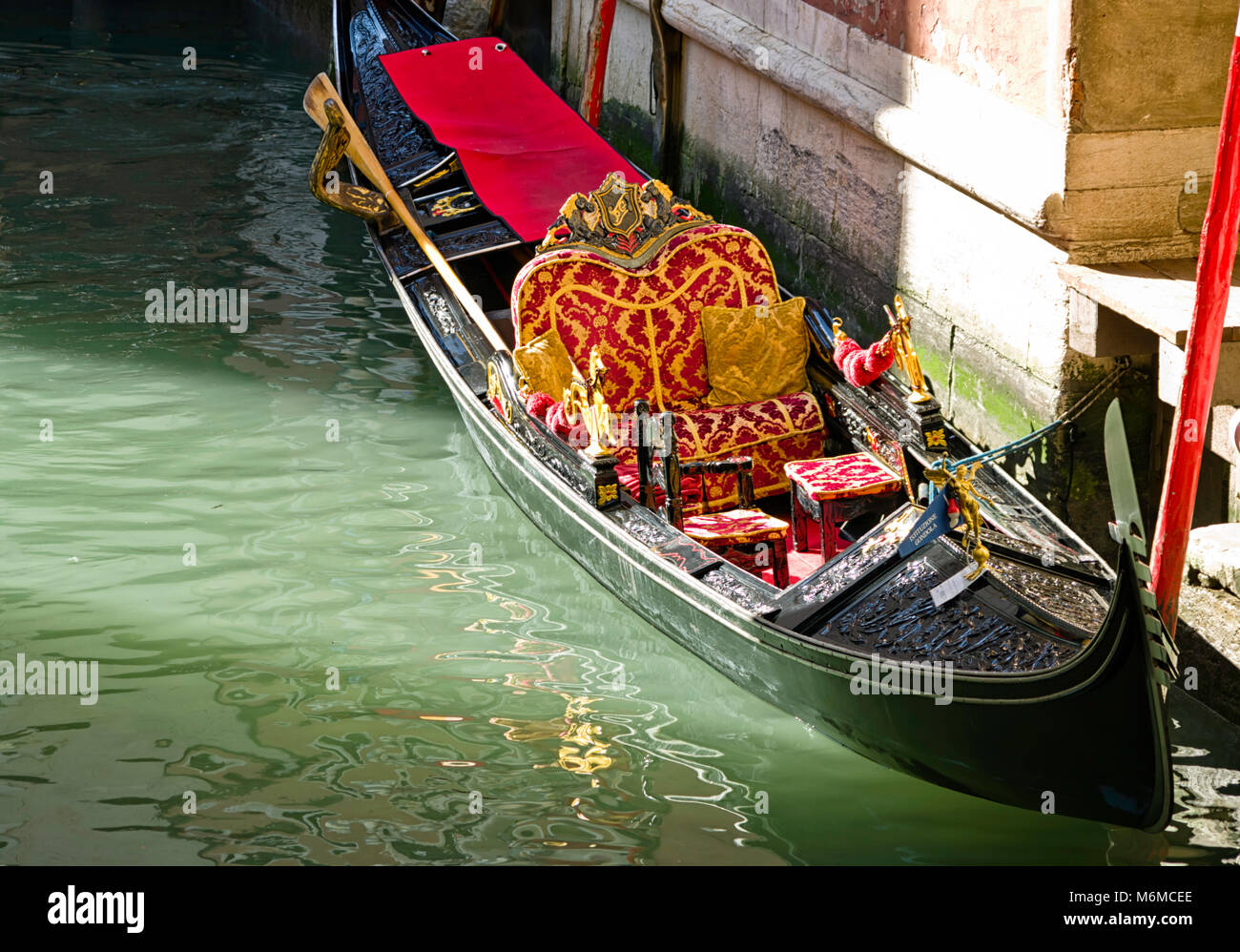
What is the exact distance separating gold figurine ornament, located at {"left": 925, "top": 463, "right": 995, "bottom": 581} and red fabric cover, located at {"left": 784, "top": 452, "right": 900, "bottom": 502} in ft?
1.97

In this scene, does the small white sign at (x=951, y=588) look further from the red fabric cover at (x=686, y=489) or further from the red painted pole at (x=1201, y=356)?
the red fabric cover at (x=686, y=489)

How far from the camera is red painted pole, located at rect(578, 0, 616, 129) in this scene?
7406mm

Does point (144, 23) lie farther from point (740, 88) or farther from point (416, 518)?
point (416, 518)

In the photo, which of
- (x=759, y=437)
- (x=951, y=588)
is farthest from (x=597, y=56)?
(x=951, y=588)

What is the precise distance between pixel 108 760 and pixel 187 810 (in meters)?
0.30

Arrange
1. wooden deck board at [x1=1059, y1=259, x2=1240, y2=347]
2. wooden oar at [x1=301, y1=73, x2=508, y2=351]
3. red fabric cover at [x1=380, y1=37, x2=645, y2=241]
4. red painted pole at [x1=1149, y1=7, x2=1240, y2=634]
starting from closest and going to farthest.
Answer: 1. red painted pole at [x1=1149, y1=7, x2=1240, y2=634]
2. wooden deck board at [x1=1059, y1=259, x2=1240, y2=347]
3. wooden oar at [x1=301, y1=73, x2=508, y2=351]
4. red fabric cover at [x1=380, y1=37, x2=645, y2=241]

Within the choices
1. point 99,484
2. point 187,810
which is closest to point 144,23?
point 99,484

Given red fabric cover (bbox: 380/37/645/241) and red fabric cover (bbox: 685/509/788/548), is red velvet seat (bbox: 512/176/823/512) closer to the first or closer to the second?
red fabric cover (bbox: 685/509/788/548)

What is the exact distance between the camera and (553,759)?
3.32 meters

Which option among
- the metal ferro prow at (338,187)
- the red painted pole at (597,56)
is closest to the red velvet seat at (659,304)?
the metal ferro prow at (338,187)

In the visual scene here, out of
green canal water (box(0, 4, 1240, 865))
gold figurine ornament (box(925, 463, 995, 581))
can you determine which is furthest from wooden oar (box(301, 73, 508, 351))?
gold figurine ornament (box(925, 463, 995, 581))

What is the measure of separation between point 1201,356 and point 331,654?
Result: 217cm

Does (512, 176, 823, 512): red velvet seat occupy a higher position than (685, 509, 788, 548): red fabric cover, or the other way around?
(512, 176, 823, 512): red velvet seat
